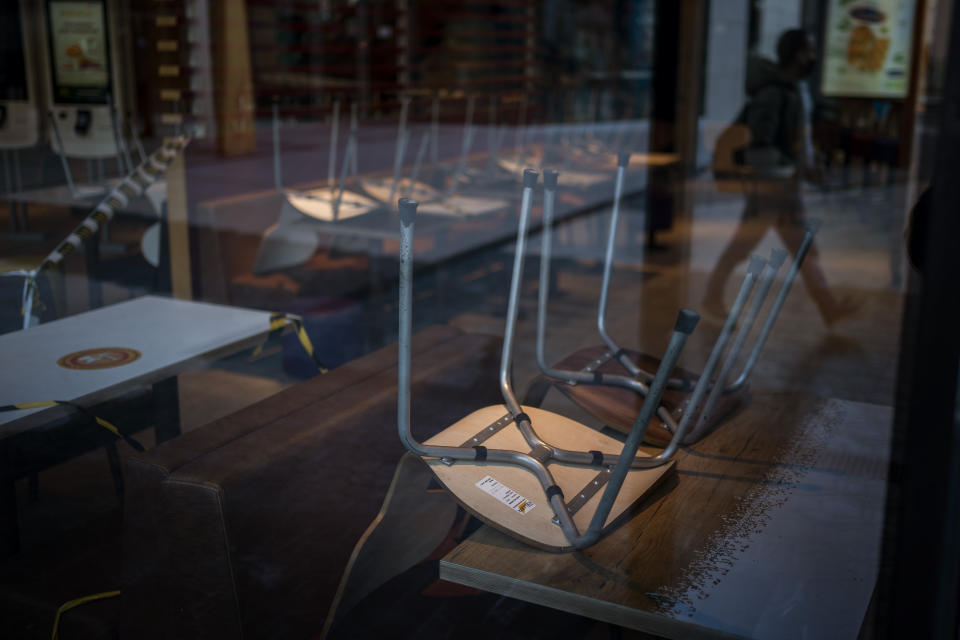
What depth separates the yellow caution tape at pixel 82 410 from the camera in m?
1.24

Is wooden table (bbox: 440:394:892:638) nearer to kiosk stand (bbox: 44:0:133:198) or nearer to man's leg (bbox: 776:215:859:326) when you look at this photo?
kiosk stand (bbox: 44:0:133:198)

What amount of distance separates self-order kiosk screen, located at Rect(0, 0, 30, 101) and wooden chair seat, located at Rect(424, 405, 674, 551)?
1058mm

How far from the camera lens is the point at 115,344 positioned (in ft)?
5.21

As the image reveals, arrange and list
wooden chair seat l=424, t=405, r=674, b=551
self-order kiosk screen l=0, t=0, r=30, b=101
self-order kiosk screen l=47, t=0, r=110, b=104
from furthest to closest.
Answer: self-order kiosk screen l=47, t=0, r=110, b=104
self-order kiosk screen l=0, t=0, r=30, b=101
wooden chair seat l=424, t=405, r=674, b=551

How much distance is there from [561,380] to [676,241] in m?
1.61

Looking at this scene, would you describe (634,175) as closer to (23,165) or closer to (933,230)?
(23,165)

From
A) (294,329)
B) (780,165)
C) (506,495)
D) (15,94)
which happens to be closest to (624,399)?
(506,495)

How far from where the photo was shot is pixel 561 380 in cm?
159

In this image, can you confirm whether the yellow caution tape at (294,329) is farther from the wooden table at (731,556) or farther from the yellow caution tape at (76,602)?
the wooden table at (731,556)

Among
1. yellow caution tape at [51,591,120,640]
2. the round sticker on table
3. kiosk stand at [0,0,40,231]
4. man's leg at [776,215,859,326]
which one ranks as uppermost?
kiosk stand at [0,0,40,231]

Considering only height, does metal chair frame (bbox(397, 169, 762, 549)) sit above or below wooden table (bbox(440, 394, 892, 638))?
above

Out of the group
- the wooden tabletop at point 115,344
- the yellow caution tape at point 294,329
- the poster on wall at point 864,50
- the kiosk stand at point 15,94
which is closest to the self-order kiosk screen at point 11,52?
the kiosk stand at point 15,94

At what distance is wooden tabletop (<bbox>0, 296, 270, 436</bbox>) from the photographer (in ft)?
4.19

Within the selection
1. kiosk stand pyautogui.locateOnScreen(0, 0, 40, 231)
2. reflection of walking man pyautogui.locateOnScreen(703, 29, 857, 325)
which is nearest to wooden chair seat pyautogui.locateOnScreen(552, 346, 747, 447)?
kiosk stand pyautogui.locateOnScreen(0, 0, 40, 231)
